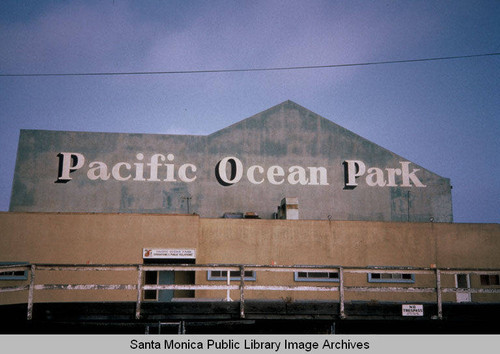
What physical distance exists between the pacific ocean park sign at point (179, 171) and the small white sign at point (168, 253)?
9370 millimetres

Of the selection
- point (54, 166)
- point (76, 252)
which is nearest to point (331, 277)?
point (76, 252)

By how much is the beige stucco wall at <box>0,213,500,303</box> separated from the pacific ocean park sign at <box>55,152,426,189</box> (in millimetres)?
8826

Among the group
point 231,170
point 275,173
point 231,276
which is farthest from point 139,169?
point 231,276

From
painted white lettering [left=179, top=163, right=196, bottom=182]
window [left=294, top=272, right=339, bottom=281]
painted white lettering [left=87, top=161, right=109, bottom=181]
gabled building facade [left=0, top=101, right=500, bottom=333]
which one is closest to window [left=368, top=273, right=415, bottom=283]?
gabled building facade [left=0, top=101, right=500, bottom=333]

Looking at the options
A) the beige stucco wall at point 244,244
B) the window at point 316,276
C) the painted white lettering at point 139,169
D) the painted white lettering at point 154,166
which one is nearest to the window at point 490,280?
the beige stucco wall at point 244,244

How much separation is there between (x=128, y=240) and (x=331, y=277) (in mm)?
7786

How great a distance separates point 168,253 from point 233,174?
32.5 ft

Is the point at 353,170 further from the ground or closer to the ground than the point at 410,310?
Answer: further from the ground

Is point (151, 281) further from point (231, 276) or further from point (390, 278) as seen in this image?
point (390, 278)

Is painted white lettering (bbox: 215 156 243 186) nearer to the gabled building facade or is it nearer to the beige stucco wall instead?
the gabled building facade

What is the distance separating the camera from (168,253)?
16.8 m

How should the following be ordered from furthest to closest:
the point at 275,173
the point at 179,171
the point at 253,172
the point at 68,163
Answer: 1. the point at 275,173
2. the point at 253,172
3. the point at 179,171
4. the point at 68,163

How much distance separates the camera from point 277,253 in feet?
56.9

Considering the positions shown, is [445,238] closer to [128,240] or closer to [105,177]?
[128,240]
